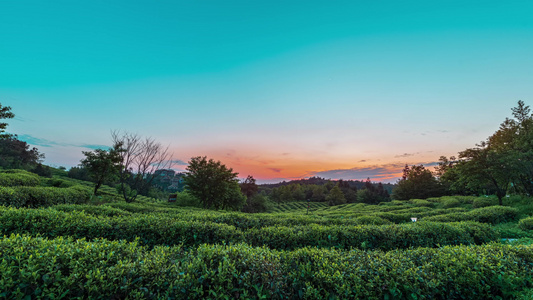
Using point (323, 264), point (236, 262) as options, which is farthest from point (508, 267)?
point (236, 262)

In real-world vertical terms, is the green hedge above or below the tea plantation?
above

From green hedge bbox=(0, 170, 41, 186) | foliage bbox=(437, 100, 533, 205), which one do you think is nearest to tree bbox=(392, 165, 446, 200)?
foliage bbox=(437, 100, 533, 205)

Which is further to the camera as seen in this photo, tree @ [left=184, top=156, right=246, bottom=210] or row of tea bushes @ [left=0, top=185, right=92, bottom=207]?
tree @ [left=184, top=156, right=246, bottom=210]

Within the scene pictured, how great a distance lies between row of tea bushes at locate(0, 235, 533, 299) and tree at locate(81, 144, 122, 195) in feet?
62.1

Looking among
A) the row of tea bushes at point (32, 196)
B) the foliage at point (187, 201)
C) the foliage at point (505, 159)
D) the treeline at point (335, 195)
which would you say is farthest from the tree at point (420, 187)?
the row of tea bushes at point (32, 196)

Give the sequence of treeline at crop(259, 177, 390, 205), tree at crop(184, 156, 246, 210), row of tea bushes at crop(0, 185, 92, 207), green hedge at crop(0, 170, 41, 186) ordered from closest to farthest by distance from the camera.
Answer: row of tea bushes at crop(0, 185, 92, 207) → green hedge at crop(0, 170, 41, 186) → tree at crop(184, 156, 246, 210) → treeline at crop(259, 177, 390, 205)

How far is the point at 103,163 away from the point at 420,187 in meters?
69.0

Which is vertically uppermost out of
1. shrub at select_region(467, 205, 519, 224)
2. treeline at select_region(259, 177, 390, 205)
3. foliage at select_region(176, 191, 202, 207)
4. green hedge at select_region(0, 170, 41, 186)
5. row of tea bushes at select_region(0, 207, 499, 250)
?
green hedge at select_region(0, 170, 41, 186)

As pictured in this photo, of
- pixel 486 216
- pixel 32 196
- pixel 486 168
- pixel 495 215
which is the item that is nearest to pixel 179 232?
pixel 32 196

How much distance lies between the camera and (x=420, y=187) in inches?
2142

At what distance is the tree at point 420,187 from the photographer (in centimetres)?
5323

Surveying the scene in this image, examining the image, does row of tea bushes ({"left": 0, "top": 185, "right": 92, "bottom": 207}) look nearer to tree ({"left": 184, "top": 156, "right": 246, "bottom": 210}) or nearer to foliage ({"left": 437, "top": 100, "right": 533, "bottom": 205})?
tree ({"left": 184, "top": 156, "right": 246, "bottom": 210})

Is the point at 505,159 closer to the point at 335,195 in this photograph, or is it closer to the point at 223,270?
the point at 223,270

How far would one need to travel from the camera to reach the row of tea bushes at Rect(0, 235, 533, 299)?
7.71 ft
